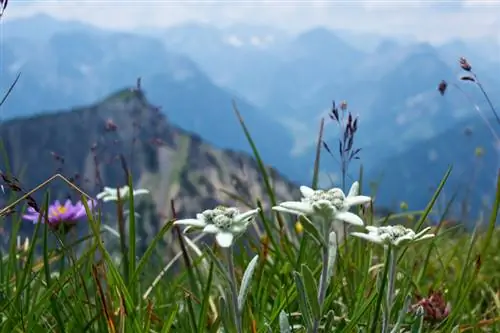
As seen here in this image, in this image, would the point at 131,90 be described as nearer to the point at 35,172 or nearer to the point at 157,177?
the point at 157,177

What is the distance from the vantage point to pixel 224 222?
1126 mm

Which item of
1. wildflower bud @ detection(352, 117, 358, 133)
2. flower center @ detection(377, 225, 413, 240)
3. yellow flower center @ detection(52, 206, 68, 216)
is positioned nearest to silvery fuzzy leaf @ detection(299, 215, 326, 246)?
flower center @ detection(377, 225, 413, 240)

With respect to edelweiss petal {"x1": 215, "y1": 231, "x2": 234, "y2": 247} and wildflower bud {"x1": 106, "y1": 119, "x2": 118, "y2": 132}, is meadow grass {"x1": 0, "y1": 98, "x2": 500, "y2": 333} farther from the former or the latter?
wildflower bud {"x1": 106, "y1": 119, "x2": 118, "y2": 132}

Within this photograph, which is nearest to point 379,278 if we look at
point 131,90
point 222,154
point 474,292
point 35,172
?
point 474,292

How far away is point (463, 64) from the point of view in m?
1.91

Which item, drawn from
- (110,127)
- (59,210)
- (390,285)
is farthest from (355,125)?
(110,127)

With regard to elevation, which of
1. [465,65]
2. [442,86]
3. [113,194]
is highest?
[465,65]

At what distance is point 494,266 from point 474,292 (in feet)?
1.55

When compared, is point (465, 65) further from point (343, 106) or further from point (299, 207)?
point (299, 207)

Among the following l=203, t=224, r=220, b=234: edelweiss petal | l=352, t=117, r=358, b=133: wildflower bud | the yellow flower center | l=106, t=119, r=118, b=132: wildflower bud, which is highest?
l=352, t=117, r=358, b=133: wildflower bud

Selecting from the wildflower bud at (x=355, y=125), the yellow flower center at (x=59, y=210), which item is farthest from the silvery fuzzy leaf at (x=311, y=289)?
the yellow flower center at (x=59, y=210)

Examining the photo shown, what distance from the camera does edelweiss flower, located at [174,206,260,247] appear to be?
1.10 m

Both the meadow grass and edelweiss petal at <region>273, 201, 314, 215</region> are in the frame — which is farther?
the meadow grass

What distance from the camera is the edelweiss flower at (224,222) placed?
1.10 meters
